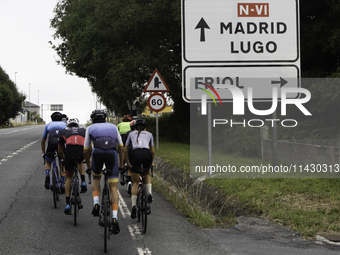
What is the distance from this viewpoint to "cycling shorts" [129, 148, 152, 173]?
778 cm

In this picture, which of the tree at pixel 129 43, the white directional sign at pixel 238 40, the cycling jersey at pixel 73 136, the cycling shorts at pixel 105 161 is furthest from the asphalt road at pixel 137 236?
the tree at pixel 129 43

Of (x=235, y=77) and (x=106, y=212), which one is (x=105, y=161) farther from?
(x=235, y=77)

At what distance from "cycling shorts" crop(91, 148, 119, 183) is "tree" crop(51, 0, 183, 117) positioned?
50.3ft

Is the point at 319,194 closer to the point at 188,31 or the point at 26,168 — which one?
the point at 188,31

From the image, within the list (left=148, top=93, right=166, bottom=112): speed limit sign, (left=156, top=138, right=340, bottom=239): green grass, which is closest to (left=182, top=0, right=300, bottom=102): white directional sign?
(left=156, top=138, right=340, bottom=239): green grass

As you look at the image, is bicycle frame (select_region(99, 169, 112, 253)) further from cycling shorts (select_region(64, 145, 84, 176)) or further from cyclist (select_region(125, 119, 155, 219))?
cycling shorts (select_region(64, 145, 84, 176))

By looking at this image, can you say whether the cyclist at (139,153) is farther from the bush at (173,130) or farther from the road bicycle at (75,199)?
the bush at (173,130)

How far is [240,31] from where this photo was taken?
10180mm

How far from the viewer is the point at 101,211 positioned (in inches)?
262

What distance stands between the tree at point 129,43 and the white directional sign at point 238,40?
37.0ft

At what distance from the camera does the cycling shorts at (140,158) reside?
7781 mm

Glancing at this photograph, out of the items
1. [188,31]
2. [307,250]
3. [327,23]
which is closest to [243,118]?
[327,23]

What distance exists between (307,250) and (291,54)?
532 cm

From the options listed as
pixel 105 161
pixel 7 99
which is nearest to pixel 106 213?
pixel 105 161
